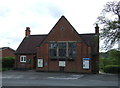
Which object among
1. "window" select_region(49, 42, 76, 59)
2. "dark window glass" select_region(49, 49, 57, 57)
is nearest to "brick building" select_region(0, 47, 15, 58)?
"dark window glass" select_region(49, 49, 57, 57)

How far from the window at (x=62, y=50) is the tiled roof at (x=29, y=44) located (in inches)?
231

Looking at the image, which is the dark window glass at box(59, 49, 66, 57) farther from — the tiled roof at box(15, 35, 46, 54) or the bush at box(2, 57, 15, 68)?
the bush at box(2, 57, 15, 68)

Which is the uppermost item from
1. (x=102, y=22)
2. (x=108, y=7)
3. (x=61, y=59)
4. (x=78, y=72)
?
(x=108, y=7)

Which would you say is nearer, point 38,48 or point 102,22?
point 102,22

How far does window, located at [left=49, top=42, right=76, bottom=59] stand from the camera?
36156 millimetres

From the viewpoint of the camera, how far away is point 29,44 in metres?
43.9

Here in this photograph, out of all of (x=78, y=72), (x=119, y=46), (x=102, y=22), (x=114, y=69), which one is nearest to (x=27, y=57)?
(x=78, y=72)

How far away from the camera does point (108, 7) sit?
976 inches

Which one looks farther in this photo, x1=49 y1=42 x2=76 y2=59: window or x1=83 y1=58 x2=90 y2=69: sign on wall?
x1=49 y1=42 x2=76 y2=59: window

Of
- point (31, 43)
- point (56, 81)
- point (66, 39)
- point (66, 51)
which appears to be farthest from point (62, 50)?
point (56, 81)

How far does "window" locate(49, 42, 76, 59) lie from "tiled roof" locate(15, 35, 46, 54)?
5866 millimetres

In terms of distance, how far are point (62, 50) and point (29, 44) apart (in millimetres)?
10300

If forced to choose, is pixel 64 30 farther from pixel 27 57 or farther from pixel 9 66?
pixel 9 66

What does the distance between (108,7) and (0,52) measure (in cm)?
4021
